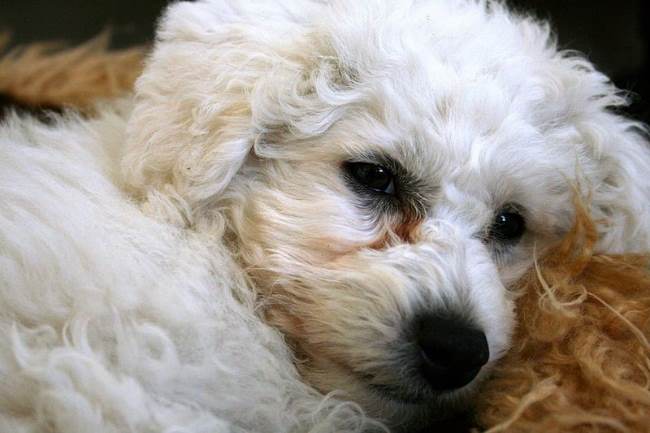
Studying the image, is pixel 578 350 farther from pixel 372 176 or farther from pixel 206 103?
pixel 206 103

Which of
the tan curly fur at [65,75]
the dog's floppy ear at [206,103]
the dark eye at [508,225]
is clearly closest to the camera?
the dog's floppy ear at [206,103]

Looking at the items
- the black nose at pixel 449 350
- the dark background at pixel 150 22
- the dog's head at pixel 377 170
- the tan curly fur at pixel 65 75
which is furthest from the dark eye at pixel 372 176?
the dark background at pixel 150 22

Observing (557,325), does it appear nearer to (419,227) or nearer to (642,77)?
(419,227)

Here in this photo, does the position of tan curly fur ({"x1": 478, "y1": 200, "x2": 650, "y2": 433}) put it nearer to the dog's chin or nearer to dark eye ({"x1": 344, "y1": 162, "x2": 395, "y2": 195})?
the dog's chin

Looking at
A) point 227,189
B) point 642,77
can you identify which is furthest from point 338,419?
point 642,77

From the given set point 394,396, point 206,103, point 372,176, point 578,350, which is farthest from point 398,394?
point 206,103

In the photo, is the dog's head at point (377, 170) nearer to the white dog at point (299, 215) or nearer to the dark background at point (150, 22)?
the white dog at point (299, 215)
